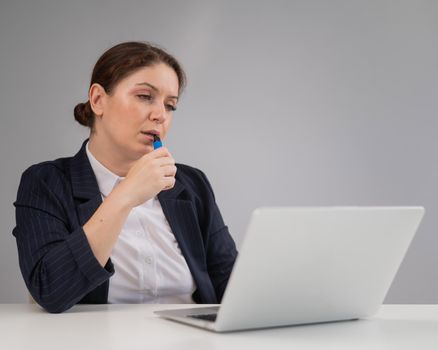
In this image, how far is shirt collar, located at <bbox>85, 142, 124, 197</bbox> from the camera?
1.69 meters

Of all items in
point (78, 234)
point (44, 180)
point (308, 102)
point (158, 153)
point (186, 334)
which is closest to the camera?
point (186, 334)

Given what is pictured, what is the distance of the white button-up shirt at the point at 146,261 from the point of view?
1603 millimetres

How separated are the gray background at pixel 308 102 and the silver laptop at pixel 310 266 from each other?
1580mm

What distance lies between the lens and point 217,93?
8.84 ft

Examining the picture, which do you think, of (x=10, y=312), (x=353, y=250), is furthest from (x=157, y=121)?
(x=353, y=250)

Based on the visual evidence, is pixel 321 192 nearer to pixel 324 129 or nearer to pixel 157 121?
pixel 324 129

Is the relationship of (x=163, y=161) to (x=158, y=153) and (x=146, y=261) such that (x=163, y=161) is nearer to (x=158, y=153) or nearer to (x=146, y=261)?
(x=158, y=153)

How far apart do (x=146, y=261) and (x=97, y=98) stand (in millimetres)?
468

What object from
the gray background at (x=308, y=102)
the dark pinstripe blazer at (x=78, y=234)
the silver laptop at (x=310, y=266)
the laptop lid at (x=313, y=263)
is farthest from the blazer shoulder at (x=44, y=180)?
the gray background at (x=308, y=102)

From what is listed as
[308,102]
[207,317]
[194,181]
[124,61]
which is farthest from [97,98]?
[308,102]

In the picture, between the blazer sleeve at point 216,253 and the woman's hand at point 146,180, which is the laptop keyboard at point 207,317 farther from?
the blazer sleeve at point 216,253

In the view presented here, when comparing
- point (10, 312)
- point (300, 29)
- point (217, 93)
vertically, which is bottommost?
point (10, 312)

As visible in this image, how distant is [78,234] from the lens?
4.33ft

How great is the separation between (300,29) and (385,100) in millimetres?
472
